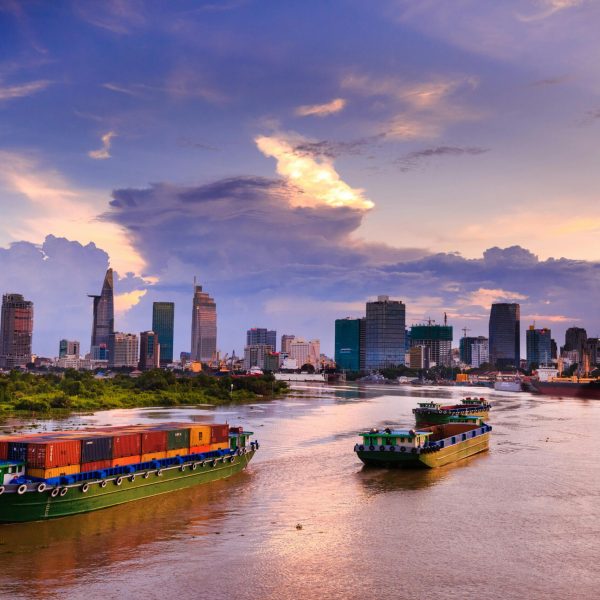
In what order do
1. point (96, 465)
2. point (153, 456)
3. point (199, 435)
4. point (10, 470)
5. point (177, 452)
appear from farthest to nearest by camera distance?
point (199, 435), point (177, 452), point (153, 456), point (96, 465), point (10, 470)

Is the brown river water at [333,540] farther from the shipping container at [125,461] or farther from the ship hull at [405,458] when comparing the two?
the shipping container at [125,461]

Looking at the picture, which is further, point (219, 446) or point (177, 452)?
point (219, 446)

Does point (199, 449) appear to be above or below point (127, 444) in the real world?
below

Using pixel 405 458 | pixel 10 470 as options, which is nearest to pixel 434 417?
pixel 405 458

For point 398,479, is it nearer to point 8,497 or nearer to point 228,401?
point 8,497

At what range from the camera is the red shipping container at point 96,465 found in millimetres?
40031

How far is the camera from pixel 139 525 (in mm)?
37844

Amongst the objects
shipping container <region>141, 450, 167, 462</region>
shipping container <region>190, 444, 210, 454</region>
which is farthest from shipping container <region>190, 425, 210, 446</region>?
shipping container <region>141, 450, 167, 462</region>

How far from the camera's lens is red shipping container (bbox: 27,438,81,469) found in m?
37.2

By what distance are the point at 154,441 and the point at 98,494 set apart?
742 cm

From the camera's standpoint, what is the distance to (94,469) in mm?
40781

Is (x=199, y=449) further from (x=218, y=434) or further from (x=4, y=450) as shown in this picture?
(x=4, y=450)

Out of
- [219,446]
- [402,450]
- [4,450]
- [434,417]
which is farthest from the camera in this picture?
[434,417]

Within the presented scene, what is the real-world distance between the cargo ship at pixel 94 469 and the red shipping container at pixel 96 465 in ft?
0.20
